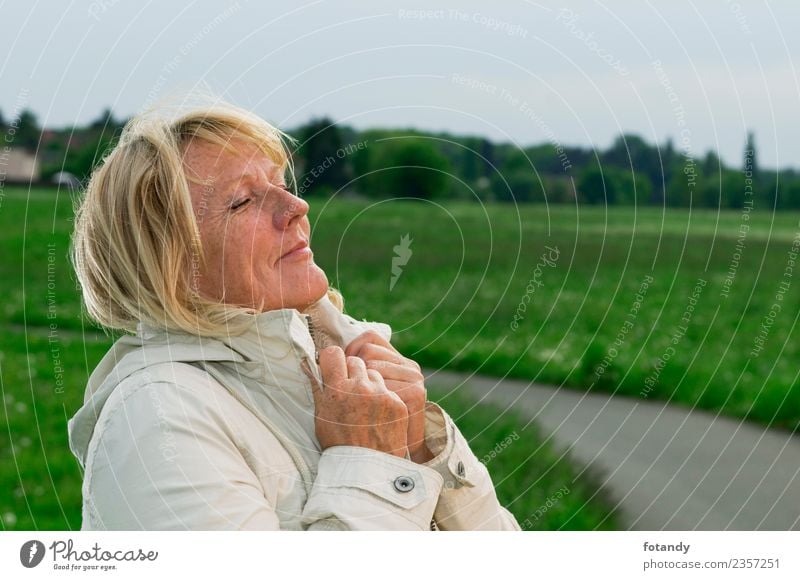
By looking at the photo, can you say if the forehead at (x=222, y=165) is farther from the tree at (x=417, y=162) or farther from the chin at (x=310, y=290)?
the tree at (x=417, y=162)

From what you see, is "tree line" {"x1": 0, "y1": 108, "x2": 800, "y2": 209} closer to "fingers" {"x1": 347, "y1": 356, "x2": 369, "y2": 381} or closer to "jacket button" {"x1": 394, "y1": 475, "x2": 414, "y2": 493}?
"fingers" {"x1": 347, "y1": 356, "x2": 369, "y2": 381}

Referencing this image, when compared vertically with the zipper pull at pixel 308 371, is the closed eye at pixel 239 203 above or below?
above

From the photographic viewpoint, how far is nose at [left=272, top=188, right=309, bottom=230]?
180 cm

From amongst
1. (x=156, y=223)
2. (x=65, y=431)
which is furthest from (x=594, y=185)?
(x=156, y=223)

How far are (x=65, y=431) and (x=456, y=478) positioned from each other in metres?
4.19

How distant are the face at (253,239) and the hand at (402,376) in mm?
120

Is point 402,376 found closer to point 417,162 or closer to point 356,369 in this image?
point 356,369

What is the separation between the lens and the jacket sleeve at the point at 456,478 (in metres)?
1.81

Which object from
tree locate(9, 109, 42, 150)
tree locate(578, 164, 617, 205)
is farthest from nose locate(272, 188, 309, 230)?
tree locate(578, 164, 617, 205)

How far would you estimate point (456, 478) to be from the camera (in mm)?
1822

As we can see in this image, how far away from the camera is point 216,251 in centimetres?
179

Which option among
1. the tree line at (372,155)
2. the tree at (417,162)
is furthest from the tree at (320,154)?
the tree at (417,162)
